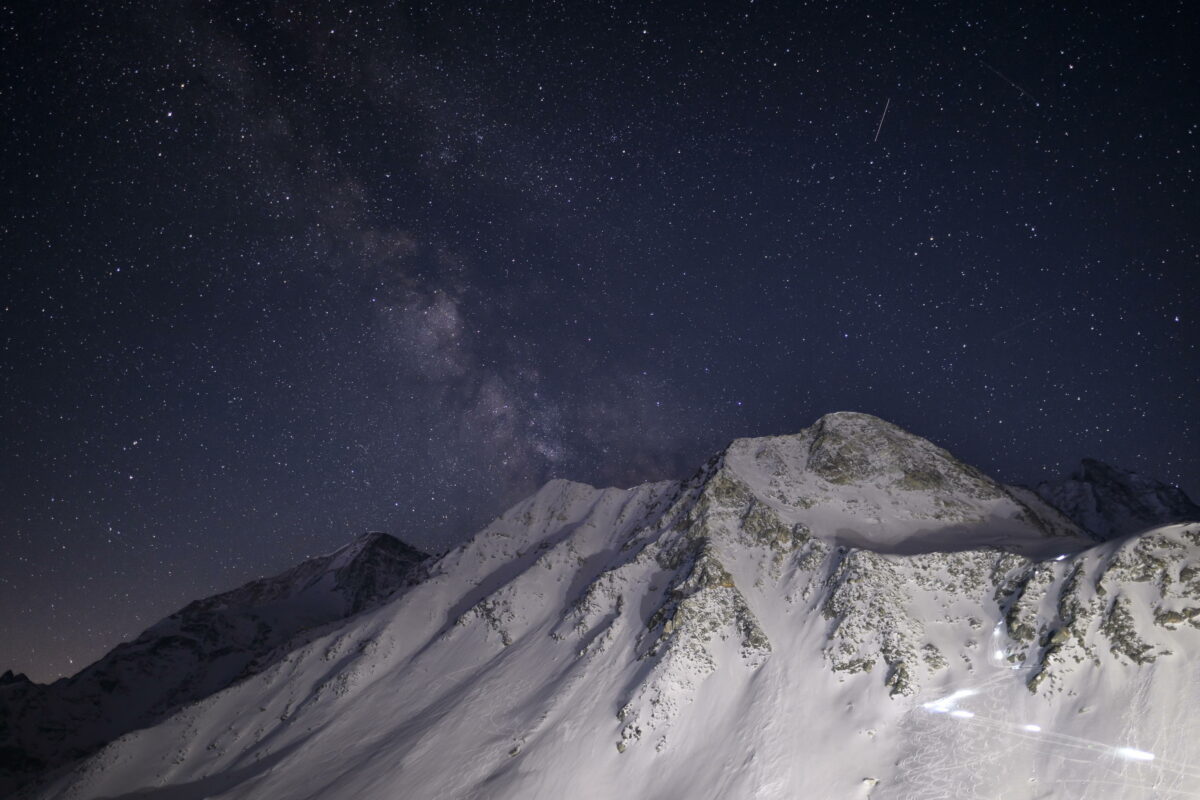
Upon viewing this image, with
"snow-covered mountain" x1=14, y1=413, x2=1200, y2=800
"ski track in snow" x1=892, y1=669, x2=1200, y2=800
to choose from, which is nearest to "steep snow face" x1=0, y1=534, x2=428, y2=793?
"snow-covered mountain" x1=14, y1=413, x2=1200, y2=800

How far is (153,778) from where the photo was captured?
65000mm

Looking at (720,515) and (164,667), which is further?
(164,667)

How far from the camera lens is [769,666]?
50094 millimetres

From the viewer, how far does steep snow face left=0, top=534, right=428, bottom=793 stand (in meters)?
115

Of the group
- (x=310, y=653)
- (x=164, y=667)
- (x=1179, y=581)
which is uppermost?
(x=164, y=667)

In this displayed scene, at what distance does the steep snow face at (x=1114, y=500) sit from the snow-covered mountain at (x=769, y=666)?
51.0m

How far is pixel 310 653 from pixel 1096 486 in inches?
6128

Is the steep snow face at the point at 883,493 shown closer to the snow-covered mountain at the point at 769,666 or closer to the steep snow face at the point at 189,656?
the snow-covered mountain at the point at 769,666

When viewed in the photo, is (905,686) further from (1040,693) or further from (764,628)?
(764,628)

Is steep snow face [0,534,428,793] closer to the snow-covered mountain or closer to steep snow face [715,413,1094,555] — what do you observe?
the snow-covered mountain

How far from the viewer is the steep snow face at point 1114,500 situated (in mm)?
105312

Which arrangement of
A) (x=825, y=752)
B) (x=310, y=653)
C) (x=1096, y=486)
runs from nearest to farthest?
1. (x=825, y=752)
2. (x=310, y=653)
3. (x=1096, y=486)

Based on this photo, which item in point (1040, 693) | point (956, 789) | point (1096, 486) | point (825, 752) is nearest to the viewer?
point (956, 789)

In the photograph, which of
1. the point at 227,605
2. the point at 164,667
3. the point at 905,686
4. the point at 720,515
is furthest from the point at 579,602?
the point at 227,605
